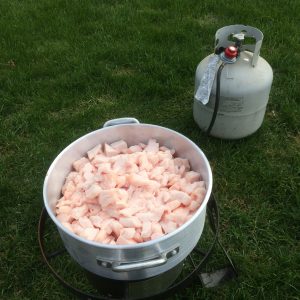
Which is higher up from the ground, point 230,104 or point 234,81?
point 234,81

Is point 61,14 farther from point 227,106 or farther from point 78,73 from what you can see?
point 227,106

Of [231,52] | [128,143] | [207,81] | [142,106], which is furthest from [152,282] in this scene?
[142,106]

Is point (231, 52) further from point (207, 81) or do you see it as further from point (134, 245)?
point (134, 245)

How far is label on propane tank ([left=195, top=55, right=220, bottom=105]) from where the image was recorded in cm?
184

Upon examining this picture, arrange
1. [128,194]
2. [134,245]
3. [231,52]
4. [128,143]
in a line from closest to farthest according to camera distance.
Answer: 1. [134,245]
2. [128,194]
3. [128,143]
4. [231,52]

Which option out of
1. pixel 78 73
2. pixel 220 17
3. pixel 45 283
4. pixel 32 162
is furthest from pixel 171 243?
pixel 220 17

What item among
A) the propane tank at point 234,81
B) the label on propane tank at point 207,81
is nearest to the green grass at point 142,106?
the propane tank at point 234,81

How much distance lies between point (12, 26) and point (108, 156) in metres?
2.20

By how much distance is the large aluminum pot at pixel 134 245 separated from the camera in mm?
1030

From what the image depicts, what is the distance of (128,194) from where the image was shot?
1269mm

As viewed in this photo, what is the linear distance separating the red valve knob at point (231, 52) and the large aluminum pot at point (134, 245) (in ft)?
2.12

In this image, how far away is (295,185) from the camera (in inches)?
75.4

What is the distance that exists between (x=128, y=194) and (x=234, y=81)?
89cm

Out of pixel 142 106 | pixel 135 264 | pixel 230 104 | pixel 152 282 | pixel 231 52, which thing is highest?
pixel 231 52
